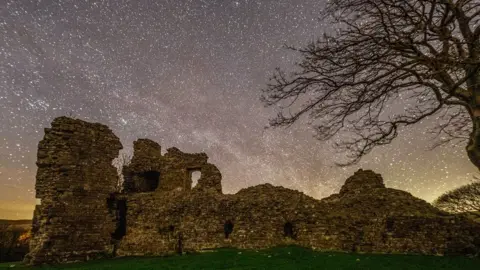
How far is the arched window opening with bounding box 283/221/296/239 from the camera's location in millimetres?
14983

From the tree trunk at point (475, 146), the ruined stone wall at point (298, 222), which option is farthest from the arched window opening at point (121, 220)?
the tree trunk at point (475, 146)

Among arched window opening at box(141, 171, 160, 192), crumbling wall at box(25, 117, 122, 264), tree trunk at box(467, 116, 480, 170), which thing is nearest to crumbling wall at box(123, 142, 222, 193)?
arched window opening at box(141, 171, 160, 192)

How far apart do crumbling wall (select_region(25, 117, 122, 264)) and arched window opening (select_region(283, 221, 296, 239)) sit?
833cm

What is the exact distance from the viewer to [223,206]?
16.2 metres

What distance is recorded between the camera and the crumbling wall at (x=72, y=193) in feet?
49.4

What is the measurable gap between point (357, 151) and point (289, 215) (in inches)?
308

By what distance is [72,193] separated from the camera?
51.8ft

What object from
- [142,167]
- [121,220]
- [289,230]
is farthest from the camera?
[142,167]

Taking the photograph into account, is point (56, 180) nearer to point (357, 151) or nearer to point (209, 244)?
point (209, 244)

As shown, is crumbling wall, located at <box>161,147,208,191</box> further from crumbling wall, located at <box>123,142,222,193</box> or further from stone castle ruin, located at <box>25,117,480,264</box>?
stone castle ruin, located at <box>25,117,480,264</box>

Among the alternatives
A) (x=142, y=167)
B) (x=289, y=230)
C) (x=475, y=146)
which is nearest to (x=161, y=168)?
(x=142, y=167)

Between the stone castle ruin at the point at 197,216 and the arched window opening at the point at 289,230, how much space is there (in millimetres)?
43

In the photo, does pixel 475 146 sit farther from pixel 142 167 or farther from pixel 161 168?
pixel 142 167

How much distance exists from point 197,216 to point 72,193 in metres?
5.74
